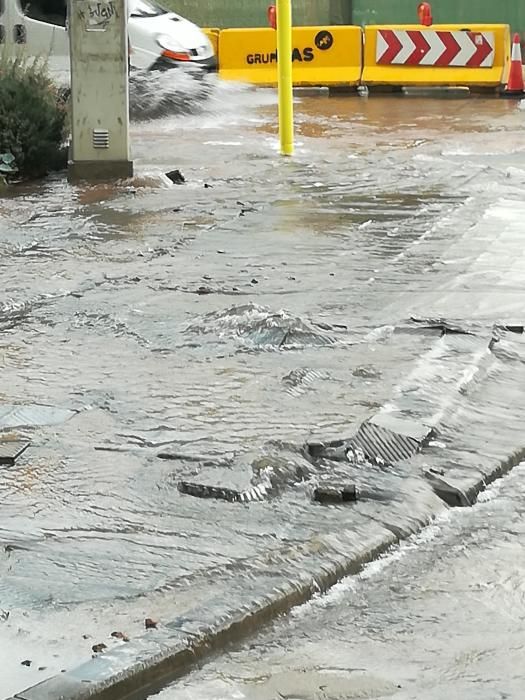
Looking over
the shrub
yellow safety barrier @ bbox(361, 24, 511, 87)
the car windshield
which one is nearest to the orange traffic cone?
yellow safety barrier @ bbox(361, 24, 511, 87)

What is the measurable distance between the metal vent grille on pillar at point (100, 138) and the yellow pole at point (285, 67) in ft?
6.61

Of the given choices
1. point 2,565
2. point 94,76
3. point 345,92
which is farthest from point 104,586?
point 345,92

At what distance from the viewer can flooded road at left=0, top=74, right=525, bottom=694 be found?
3.72 meters

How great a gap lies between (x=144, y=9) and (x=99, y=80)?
7.62m

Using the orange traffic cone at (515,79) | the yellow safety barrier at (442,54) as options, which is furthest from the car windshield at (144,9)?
the orange traffic cone at (515,79)

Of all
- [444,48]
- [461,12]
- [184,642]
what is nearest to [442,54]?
[444,48]

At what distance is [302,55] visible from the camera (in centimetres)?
2033

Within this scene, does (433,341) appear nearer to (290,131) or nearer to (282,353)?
(282,353)

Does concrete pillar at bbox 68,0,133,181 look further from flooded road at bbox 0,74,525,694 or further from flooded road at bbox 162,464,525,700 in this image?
flooded road at bbox 162,464,525,700

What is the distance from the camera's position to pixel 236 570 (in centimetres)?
362

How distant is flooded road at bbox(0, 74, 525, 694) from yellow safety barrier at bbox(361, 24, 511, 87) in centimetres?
717

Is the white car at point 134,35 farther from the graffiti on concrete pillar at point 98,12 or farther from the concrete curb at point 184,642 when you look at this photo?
the concrete curb at point 184,642

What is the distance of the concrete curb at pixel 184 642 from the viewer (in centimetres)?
297

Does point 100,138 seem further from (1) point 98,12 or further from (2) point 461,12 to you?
(2) point 461,12
